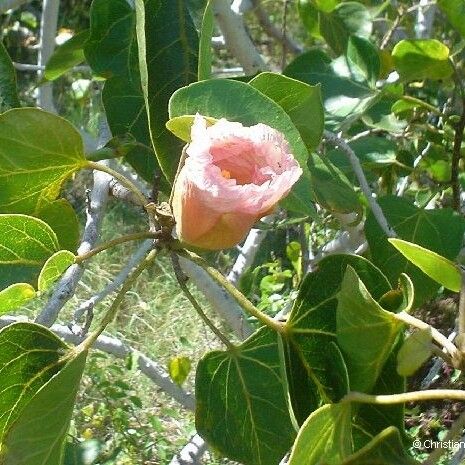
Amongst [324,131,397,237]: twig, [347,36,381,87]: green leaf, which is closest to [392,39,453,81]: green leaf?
[347,36,381,87]: green leaf

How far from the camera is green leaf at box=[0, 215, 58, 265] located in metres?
0.49

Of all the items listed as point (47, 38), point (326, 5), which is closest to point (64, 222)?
point (326, 5)

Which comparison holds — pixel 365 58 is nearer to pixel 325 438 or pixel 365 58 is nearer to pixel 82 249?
pixel 82 249

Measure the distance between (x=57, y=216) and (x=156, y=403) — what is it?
1.65m

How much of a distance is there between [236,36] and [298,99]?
42cm

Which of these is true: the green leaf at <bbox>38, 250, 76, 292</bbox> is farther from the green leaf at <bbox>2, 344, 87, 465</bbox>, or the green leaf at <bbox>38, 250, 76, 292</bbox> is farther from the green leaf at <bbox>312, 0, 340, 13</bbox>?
the green leaf at <bbox>312, 0, 340, 13</bbox>

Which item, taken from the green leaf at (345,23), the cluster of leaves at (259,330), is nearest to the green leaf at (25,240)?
the cluster of leaves at (259,330)

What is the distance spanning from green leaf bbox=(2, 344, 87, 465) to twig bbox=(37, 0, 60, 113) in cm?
73

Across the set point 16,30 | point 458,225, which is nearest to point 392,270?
point 458,225

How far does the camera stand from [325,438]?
431 millimetres

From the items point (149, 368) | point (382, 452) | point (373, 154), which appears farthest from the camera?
point (149, 368)

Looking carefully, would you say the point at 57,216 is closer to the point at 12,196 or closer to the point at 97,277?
the point at 12,196

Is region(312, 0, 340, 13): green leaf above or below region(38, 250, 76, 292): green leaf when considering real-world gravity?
below

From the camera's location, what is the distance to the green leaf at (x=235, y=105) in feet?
1.50
